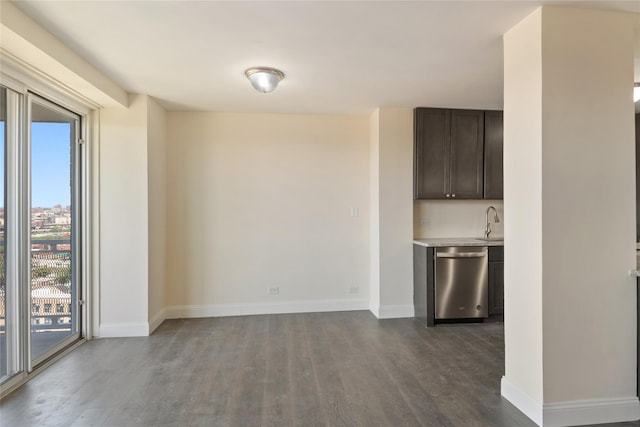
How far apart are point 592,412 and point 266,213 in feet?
11.4

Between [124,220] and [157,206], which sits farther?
[157,206]

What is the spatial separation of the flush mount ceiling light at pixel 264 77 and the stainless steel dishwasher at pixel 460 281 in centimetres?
245

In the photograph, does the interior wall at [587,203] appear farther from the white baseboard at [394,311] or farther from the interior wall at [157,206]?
the interior wall at [157,206]

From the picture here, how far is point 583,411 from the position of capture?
6.87 ft

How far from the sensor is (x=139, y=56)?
2705 mm

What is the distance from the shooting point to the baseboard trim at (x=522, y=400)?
209 centimetres

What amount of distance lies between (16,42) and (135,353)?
2.54 meters

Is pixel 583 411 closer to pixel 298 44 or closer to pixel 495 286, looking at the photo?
pixel 495 286

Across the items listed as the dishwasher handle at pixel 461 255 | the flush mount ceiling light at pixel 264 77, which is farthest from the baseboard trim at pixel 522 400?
the flush mount ceiling light at pixel 264 77

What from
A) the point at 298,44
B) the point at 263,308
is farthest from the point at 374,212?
the point at 298,44

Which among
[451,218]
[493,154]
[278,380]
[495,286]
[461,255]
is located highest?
[493,154]

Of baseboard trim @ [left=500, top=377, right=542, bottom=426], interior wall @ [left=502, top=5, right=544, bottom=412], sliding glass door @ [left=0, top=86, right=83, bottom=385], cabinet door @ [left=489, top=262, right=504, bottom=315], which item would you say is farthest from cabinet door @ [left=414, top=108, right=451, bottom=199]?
sliding glass door @ [left=0, top=86, right=83, bottom=385]

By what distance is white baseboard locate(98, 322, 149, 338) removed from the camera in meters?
3.59

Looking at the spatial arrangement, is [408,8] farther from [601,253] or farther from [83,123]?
[83,123]
